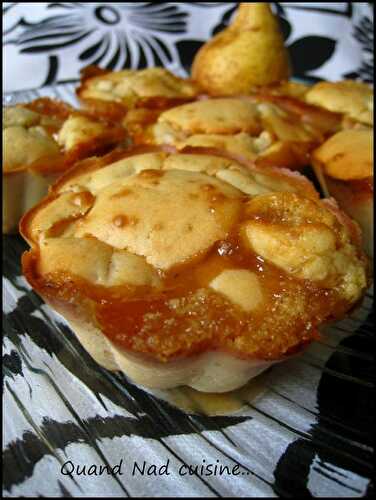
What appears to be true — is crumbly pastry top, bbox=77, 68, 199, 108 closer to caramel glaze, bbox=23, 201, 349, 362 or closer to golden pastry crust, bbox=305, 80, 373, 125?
golden pastry crust, bbox=305, 80, 373, 125

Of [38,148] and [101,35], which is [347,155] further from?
[101,35]

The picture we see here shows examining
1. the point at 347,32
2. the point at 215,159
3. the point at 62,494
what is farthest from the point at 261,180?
the point at 347,32

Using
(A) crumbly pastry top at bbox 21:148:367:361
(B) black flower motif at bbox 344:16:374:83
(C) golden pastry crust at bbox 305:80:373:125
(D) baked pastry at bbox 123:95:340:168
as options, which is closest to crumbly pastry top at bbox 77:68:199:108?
(D) baked pastry at bbox 123:95:340:168

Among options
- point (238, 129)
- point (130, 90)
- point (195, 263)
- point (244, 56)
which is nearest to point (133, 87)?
point (130, 90)

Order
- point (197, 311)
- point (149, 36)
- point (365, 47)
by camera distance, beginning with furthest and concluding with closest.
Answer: point (365, 47), point (149, 36), point (197, 311)

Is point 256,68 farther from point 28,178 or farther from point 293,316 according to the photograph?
point 293,316

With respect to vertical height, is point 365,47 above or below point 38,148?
below
